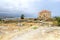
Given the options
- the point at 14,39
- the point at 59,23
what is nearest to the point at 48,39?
the point at 14,39

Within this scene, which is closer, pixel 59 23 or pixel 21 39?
pixel 21 39

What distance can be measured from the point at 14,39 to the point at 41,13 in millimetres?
62256

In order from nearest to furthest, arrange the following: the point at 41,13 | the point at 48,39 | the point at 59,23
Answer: the point at 48,39 < the point at 59,23 < the point at 41,13

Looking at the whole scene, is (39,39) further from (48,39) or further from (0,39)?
(0,39)

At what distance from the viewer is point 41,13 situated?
83.0 metres

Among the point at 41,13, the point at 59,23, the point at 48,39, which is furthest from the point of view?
the point at 41,13

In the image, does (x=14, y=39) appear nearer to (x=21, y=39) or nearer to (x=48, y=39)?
(x=21, y=39)

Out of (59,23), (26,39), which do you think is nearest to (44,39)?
(26,39)

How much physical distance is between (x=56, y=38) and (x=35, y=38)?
230 centimetres

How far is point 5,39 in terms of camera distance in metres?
22.0

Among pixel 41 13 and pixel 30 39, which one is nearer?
pixel 30 39

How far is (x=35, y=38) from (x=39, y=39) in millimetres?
788

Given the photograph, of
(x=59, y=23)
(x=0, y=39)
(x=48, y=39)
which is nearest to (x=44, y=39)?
(x=48, y=39)

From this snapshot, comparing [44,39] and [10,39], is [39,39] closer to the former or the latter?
[44,39]
